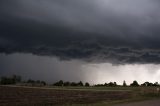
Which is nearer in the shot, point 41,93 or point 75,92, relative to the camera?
point 41,93

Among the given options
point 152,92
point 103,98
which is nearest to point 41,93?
point 103,98

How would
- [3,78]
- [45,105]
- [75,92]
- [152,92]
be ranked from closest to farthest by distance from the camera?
[45,105]
[75,92]
[152,92]
[3,78]

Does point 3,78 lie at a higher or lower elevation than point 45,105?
higher

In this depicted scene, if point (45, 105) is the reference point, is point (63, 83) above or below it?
above

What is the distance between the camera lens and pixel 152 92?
264ft

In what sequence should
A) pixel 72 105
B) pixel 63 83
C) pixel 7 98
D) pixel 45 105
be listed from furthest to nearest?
pixel 63 83 → pixel 72 105 → pixel 45 105 → pixel 7 98

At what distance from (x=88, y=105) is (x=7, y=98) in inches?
542

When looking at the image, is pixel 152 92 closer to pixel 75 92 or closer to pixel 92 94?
pixel 92 94

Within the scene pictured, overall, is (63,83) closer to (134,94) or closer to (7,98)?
(134,94)

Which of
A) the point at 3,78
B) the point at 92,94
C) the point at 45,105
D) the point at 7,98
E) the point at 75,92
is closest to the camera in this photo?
the point at 7,98

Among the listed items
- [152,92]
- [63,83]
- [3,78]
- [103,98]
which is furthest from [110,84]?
[103,98]

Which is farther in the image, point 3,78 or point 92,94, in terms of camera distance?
point 3,78

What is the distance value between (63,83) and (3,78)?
46889mm

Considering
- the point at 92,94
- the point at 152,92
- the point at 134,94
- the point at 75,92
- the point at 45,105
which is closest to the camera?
the point at 45,105
